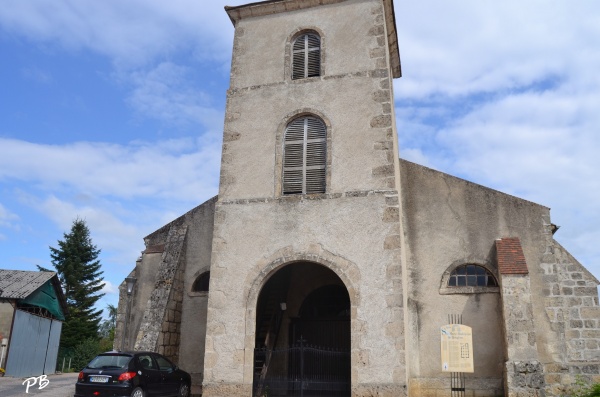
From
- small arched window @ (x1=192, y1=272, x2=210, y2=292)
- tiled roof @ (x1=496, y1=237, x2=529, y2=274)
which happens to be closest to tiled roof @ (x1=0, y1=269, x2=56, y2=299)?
small arched window @ (x1=192, y1=272, x2=210, y2=292)

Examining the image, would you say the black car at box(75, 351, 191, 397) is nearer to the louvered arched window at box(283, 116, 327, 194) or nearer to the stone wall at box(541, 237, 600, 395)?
the louvered arched window at box(283, 116, 327, 194)

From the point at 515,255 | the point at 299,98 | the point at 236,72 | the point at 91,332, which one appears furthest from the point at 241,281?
the point at 91,332

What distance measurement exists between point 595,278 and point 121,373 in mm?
12270

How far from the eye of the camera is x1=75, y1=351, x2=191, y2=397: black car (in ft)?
38.3

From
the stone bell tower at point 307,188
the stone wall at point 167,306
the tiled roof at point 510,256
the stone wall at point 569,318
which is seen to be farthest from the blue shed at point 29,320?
the stone wall at point 569,318

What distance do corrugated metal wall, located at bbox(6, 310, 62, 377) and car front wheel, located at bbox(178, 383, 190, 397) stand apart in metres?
13.1

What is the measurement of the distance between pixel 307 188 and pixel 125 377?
20.0ft

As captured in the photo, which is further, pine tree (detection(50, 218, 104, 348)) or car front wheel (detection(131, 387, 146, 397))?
pine tree (detection(50, 218, 104, 348))

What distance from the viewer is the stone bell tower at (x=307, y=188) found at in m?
12.4

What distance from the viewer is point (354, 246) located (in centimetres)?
1273

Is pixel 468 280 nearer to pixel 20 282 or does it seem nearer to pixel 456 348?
pixel 456 348

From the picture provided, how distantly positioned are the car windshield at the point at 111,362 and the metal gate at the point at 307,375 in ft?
10.1

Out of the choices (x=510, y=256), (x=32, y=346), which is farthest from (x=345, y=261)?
(x=32, y=346)

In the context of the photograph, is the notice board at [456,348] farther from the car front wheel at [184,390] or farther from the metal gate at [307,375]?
the car front wheel at [184,390]
